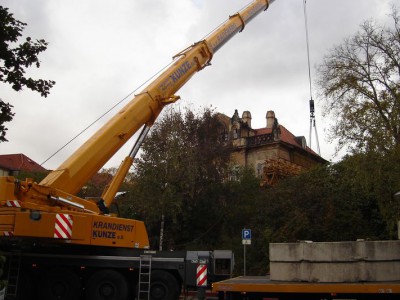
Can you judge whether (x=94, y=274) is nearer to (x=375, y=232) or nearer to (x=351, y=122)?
(x=351, y=122)

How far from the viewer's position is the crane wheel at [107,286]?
1403 centimetres

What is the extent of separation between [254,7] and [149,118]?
27.2 ft

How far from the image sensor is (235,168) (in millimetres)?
Answer: 36000

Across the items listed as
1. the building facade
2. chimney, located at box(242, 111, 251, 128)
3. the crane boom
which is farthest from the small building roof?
the crane boom

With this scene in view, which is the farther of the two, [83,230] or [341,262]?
[83,230]

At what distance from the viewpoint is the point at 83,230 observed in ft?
41.5

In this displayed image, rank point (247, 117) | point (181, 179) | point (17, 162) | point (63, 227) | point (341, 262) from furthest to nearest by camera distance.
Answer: point (17, 162) → point (247, 117) → point (181, 179) → point (63, 227) → point (341, 262)

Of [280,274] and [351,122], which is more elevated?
[351,122]

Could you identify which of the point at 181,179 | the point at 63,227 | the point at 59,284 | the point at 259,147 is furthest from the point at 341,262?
the point at 259,147

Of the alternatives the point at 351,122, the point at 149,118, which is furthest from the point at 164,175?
the point at 149,118

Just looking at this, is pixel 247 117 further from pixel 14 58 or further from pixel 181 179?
pixel 14 58

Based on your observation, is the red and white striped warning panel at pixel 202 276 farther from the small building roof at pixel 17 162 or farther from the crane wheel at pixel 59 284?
the small building roof at pixel 17 162

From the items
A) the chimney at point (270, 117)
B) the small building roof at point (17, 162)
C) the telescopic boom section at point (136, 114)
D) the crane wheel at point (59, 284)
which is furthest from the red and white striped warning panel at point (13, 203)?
the small building roof at point (17, 162)

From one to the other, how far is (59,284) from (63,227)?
3.11m
